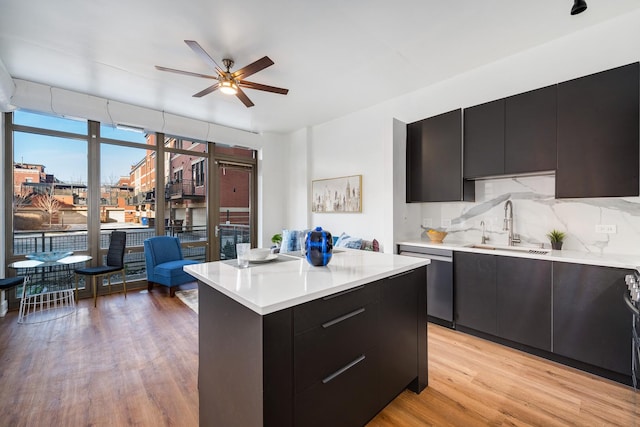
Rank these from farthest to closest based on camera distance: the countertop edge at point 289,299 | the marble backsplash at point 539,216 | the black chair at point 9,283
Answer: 1. the black chair at point 9,283
2. the marble backsplash at point 539,216
3. the countertop edge at point 289,299

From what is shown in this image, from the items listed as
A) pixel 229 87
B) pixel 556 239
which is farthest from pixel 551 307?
pixel 229 87

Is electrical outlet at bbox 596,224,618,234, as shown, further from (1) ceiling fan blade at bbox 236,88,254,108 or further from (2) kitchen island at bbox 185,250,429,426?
(1) ceiling fan blade at bbox 236,88,254,108

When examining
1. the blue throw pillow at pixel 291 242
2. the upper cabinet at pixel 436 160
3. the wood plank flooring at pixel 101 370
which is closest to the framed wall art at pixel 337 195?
the blue throw pillow at pixel 291 242

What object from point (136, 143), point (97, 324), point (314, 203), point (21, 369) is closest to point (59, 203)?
point (136, 143)

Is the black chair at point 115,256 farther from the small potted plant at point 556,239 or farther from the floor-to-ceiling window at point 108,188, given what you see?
the small potted plant at point 556,239

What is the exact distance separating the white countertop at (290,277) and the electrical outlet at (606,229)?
1.88 meters

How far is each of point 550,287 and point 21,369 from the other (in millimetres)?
4417

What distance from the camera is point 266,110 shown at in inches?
182

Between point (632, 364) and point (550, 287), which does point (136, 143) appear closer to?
point (550, 287)

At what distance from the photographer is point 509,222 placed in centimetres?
303

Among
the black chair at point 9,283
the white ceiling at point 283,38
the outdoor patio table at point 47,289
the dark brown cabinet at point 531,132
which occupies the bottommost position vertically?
the outdoor patio table at point 47,289

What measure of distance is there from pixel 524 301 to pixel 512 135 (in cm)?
159

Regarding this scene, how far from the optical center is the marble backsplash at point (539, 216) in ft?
7.97

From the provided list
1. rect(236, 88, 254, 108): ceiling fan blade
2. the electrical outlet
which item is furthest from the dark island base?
rect(236, 88, 254, 108): ceiling fan blade
